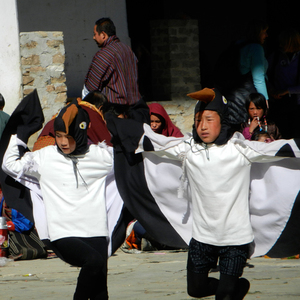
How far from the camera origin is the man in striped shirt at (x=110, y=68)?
7238 mm

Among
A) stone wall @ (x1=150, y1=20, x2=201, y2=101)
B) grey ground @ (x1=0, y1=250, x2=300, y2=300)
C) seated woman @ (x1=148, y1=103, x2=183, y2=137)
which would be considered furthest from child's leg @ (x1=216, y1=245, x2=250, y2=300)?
stone wall @ (x1=150, y1=20, x2=201, y2=101)

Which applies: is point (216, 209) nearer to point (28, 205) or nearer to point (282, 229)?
point (282, 229)

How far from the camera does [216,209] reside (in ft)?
13.6

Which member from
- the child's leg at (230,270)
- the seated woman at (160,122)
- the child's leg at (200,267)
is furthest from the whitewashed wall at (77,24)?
the child's leg at (230,270)

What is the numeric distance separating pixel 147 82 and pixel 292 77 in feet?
8.37

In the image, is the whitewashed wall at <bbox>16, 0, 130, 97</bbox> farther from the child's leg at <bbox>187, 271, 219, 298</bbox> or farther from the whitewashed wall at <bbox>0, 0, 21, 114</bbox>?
the child's leg at <bbox>187, 271, 219, 298</bbox>

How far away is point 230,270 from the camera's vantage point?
13.6 ft

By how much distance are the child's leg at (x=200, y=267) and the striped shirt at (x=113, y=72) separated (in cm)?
339

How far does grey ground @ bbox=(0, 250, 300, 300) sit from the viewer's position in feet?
17.1

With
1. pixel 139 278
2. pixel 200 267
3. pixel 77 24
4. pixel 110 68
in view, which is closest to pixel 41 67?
pixel 110 68

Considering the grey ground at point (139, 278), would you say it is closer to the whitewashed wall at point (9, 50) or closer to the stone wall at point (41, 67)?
the stone wall at point (41, 67)

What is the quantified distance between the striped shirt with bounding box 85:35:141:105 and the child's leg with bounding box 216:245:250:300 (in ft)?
11.5

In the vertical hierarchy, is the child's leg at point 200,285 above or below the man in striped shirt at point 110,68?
below

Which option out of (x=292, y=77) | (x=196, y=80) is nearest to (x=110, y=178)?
(x=292, y=77)
